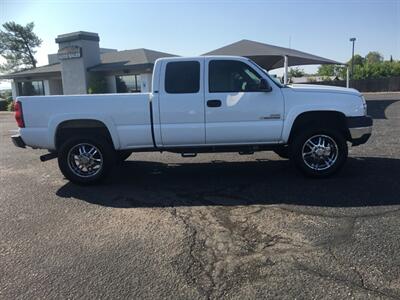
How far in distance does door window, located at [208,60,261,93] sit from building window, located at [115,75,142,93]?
2233 centimetres

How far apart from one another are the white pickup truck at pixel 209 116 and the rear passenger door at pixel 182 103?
0.05ft

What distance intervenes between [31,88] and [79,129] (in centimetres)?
3178

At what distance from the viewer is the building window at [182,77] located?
21.6 feet

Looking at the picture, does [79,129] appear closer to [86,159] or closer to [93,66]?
[86,159]

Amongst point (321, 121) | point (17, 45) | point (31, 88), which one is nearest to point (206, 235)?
point (321, 121)

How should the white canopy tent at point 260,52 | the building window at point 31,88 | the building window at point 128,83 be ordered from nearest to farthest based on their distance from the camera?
the white canopy tent at point 260,52 < the building window at point 128,83 < the building window at point 31,88

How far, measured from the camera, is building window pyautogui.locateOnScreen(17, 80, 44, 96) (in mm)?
34944

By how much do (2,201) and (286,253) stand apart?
14.8 feet

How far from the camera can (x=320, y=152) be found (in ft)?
21.8

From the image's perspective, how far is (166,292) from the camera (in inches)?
133

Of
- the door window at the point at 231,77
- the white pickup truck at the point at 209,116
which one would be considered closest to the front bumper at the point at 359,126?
the white pickup truck at the point at 209,116

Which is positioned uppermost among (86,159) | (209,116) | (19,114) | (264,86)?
(264,86)

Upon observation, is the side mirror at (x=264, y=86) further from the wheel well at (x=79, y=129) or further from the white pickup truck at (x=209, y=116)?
the wheel well at (x=79, y=129)

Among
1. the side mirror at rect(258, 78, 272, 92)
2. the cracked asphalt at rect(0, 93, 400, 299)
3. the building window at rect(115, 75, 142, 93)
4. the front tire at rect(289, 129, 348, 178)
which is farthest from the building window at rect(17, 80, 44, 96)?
the front tire at rect(289, 129, 348, 178)
